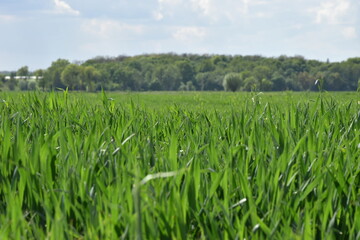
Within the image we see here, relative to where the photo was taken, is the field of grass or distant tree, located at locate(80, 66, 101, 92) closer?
the field of grass

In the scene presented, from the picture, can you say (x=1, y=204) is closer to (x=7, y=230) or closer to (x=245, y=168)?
(x=7, y=230)

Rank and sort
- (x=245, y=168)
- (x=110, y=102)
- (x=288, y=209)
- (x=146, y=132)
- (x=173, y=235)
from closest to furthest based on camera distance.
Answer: (x=173, y=235) < (x=288, y=209) < (x=245, y=168) < (x=146, y=132) < (x=110, y=102)

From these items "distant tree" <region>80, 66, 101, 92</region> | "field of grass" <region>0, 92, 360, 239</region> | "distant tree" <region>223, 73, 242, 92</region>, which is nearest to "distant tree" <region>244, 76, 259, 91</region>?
"field of grass" <region>0, 92, 360, 239</region>

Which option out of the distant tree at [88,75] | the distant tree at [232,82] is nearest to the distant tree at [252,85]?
the distant tree at [232,82]

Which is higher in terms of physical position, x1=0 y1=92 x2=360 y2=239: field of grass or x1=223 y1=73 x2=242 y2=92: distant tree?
x1=0 y1=92 x2=360 y2=239: field of grass

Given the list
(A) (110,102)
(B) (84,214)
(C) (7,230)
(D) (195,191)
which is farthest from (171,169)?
(A) (110,102)

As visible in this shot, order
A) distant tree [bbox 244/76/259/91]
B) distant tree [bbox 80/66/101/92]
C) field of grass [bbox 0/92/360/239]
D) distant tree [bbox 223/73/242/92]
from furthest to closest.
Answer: distant tree [bbox 80/66/101/92]
distant tree [bbox 223/73/242/92]
distant tree [bbox 244/76/259/91]
field of grass [bbox 0/92/360/239]

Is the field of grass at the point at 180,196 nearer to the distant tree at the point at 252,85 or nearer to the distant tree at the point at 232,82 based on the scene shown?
the distant tree at the point at 252,85

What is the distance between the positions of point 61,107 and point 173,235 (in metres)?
3.63

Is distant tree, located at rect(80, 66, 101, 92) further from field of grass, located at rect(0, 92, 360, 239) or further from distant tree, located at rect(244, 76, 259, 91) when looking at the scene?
field of grass, located at rect(0, 92, 360, 239)

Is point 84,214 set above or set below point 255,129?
below

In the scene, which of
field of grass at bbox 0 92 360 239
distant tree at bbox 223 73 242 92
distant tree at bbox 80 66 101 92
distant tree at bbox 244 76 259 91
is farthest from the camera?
distant tree at bbox 80 66 101 92

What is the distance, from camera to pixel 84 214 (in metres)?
2.07

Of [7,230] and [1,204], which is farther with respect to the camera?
[1,204]
